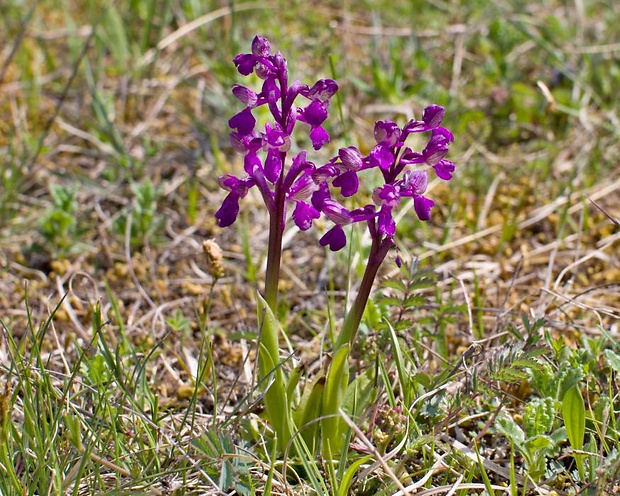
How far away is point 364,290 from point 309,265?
4.30 ft

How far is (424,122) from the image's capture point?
6.18 feet

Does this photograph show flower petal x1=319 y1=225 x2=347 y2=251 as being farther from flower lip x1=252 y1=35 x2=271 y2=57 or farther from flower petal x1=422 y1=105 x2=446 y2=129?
flower lip x1=252 y1=35 x2=271 y2=57

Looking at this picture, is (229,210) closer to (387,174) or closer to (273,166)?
(273,166)

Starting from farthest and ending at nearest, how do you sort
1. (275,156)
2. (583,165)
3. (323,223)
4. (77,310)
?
(583,165)
(323,223)
(77,310)
(275,156)

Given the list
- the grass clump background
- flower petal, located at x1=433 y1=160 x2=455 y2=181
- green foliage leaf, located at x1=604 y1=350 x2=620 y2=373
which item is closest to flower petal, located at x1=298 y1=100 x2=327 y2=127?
flower petal, located at x1=433 y1=160 x2=455 y2=181

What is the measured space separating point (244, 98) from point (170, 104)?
2.51 metres

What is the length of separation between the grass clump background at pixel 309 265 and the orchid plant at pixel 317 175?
7.3 inches

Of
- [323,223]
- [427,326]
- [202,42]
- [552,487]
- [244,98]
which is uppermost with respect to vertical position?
[202,42]

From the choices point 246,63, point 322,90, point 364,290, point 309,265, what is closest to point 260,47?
point 246,63

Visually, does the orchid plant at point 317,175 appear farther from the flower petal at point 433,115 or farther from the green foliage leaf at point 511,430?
the green foliage leaf at point 511,430

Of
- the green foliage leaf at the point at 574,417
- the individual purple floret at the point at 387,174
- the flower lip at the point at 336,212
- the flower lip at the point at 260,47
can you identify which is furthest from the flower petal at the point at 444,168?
the green foliage leaf at the point at 574,417

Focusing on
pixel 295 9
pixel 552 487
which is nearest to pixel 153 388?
pixel 552 487

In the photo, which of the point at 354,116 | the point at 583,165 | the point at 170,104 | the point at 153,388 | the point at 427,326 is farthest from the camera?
the point at 170,104

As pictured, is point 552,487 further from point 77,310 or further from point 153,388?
point 77,310
